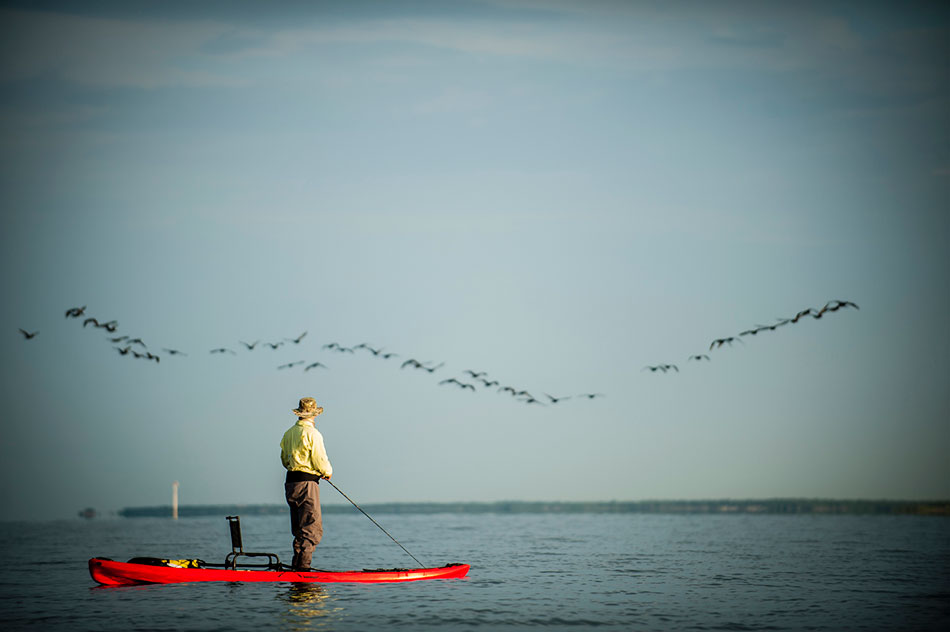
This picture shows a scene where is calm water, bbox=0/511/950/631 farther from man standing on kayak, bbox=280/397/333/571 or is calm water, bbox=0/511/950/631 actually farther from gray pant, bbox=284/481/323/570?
man standing on kayak, bbox=280/397/333/571

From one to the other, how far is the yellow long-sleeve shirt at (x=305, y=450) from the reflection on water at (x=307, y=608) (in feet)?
8.13

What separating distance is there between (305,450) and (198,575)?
3657mm

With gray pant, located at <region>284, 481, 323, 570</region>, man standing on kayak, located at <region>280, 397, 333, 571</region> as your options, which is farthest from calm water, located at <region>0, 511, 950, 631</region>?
man standing on kayak, located at <region>280, 397, 333, 571</region>

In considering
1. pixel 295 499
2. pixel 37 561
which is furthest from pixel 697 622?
pixel 37 561

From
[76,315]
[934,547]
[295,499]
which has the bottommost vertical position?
[934,547]

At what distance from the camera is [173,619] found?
15844mm

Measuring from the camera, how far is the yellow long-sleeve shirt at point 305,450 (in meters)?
19.2

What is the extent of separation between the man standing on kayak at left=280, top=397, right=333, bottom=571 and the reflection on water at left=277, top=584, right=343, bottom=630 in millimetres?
728

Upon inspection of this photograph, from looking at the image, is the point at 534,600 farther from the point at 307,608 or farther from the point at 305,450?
the point at 305,450

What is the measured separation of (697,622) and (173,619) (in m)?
9.08

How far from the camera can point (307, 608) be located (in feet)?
55.7

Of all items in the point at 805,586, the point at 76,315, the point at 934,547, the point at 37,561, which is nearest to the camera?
the point at 805,586

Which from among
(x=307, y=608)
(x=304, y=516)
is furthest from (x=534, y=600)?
(x=304, y=516)

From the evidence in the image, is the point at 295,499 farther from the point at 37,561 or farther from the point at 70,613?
the point at 37,561
